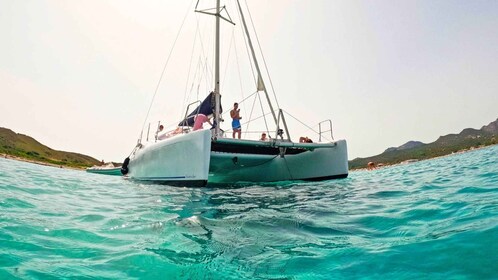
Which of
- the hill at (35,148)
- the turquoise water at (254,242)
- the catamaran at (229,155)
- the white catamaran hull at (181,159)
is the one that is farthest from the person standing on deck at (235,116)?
the hill at (35,148)

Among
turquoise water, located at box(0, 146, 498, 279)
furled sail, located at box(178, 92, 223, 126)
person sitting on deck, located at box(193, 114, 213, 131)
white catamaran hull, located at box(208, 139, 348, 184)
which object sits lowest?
turquoise water, located at box(0, 146, 498, 279)

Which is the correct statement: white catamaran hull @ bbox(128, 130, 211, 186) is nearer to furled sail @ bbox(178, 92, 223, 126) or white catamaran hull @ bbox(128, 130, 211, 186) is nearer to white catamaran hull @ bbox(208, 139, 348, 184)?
white catamaran hull @ bbox(208, 139, 348, 184)

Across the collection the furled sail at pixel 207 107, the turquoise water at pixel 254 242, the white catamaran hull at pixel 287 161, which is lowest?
the turquoise water at pixel 254 242

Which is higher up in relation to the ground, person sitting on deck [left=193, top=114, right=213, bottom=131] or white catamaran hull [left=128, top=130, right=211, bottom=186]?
person sitting on deck [left=193, top=114, right=213, bottom=131]

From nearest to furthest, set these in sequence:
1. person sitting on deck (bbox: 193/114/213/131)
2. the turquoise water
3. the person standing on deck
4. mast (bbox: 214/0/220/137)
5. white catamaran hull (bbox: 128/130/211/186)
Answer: the turquoise water → white catamaran hull (bbox: 128/130/211/186) → person sitting on deck (bbox: 193/114/213/131) → mast (bbox: 214/0/220/137) → the person standing on deck

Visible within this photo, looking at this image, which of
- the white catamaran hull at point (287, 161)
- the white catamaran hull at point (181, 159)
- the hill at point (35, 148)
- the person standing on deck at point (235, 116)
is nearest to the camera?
the white catamaran hull at point (181, 159)

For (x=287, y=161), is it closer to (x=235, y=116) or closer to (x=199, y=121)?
(x=235, y=116)

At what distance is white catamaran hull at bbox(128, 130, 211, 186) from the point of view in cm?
775

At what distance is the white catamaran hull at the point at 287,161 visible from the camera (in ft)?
33.7

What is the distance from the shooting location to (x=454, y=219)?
316 cm

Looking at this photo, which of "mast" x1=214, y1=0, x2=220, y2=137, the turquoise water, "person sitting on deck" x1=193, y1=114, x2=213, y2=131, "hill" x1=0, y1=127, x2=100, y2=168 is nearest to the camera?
the turquoise water

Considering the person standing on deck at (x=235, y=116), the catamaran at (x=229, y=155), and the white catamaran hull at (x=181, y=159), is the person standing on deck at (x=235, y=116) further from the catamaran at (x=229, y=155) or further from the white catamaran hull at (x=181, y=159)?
the white catamaran hull at (x=181, y=159)

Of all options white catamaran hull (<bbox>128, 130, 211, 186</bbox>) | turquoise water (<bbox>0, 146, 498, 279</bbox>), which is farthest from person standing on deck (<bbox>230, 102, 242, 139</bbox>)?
turquoise water (<bbox>0, 146, 498, 279</bbox>)

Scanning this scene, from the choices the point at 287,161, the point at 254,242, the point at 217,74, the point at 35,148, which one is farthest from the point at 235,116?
the point at 35,148
